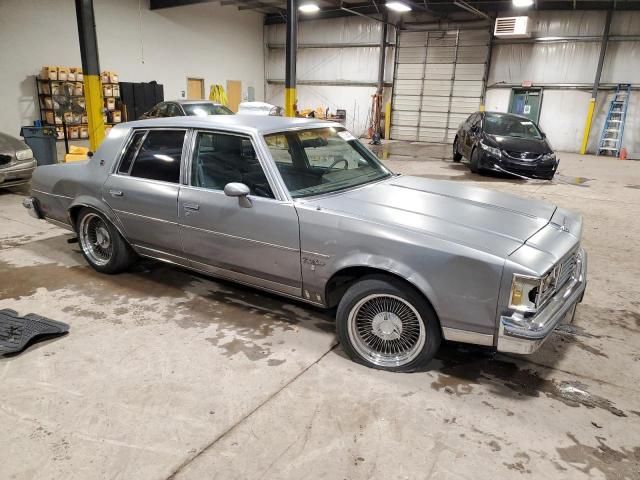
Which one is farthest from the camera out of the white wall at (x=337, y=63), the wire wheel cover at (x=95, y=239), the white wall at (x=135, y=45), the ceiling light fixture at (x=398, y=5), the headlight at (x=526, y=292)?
the white wall at (x=337, y=63)

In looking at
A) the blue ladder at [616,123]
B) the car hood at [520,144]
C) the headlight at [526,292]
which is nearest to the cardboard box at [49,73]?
the car hood at [520,144]

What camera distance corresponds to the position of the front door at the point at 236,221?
3.11 m

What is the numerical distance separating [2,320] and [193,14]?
17.4 m

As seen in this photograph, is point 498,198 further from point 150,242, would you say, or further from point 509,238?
point 150,242

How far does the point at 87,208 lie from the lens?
14.0 ft

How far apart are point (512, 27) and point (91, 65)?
13.6 m

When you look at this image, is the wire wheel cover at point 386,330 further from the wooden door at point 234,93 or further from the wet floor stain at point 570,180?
the wooden door at point 234,93

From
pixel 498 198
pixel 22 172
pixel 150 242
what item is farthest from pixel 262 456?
pixel 22 172

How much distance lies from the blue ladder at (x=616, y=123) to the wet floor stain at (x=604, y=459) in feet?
54.0

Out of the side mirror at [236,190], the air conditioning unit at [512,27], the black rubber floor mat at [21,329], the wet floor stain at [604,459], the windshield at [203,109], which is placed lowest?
the black rubber floor mat at [21,329]

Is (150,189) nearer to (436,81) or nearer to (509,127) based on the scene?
(509,127)

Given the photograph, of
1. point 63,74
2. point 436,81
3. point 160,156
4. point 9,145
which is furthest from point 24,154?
point 436,81

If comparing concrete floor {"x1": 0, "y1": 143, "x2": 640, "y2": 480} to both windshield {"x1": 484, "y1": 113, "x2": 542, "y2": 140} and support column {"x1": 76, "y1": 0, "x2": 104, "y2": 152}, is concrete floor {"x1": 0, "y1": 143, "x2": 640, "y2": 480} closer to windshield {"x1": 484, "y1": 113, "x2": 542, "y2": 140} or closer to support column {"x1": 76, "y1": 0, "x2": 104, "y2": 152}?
support column {"x1": 76, "y1": 0, "x2": 104, "y2": 152}

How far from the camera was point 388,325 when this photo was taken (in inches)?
113
